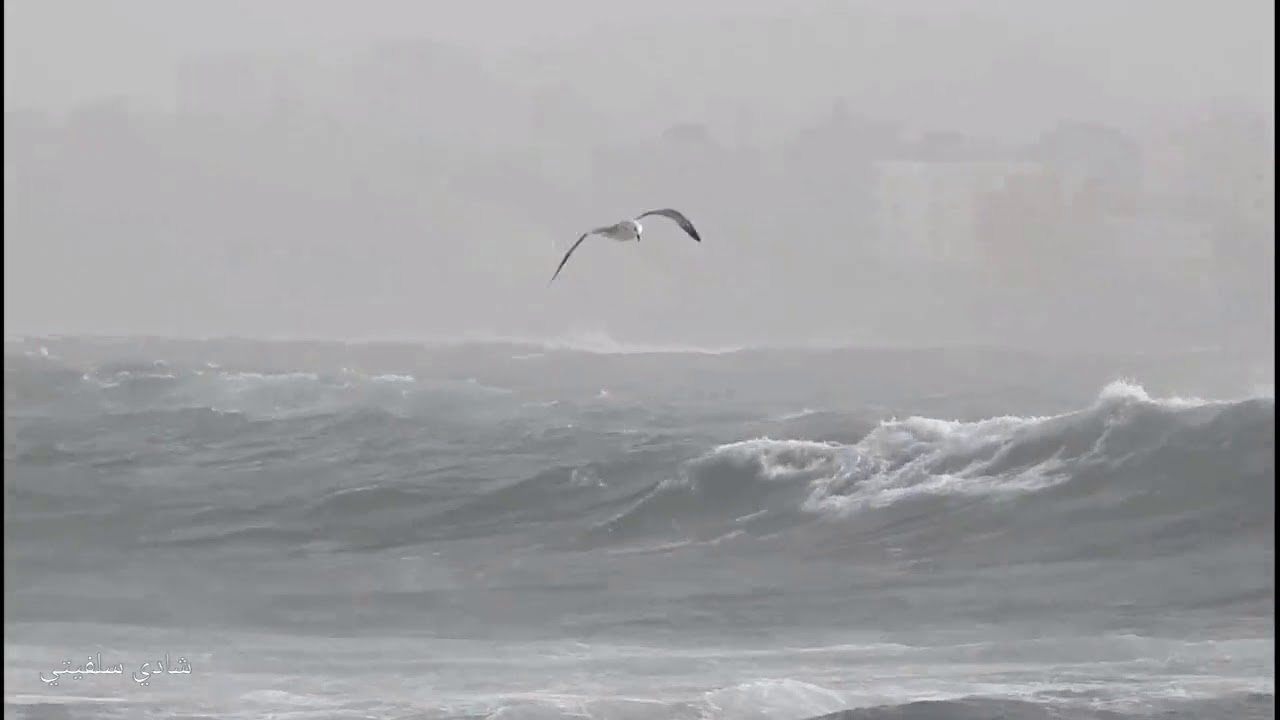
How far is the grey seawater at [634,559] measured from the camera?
14.6 m

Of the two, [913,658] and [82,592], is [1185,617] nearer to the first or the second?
[913,658]

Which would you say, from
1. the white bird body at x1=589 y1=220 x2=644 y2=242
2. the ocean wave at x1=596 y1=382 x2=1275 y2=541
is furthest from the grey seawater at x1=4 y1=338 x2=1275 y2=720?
the white bird body at x1=589 y1=220 x2=644 y2=242

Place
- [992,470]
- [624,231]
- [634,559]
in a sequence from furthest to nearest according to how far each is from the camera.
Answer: [992,470]
[634,559]
[624,231]

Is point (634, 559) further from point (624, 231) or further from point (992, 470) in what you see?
point (624, 231)

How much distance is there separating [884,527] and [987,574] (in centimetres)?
269

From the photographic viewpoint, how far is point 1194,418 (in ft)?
81.6

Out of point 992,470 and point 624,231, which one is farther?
point 992,470

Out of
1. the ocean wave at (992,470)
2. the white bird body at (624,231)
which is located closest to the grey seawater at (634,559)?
the ocean wave at (992,470)

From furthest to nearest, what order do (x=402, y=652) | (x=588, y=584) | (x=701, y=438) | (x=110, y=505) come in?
(x=701, y=438)
(x=110, y=505)
(x=588, y=584)
(x=402, y=652)

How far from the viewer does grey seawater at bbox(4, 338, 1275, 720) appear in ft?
47.9

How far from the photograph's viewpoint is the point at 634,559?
72.0ft

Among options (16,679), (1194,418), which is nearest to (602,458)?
(1194,418)

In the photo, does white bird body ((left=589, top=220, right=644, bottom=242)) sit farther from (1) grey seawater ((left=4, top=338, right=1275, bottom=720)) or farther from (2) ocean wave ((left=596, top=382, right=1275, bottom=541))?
(2) ocean wave ((left=596, top=382, right=1275, bottom=541))

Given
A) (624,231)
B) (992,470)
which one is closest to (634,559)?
(992,470)
